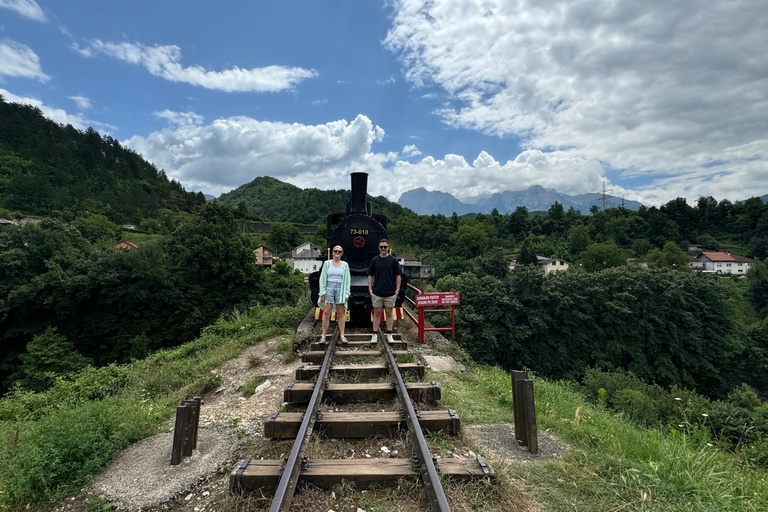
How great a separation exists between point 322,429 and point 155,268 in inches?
1183

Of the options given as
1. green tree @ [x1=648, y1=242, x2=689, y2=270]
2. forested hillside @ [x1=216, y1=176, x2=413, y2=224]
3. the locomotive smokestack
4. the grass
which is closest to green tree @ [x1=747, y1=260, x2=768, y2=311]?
green tree @ [x1=648, y1=242, x2=689, y2=270]

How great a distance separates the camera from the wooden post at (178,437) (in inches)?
132

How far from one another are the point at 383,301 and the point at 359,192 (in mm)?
4214

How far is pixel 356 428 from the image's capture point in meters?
3.61

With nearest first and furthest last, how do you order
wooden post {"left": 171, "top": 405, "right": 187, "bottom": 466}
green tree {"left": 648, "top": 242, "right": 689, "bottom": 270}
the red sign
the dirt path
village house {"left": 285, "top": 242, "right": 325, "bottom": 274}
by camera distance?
the dirt path, wooden post {"left": 171, "top": 405, "right": 187, "bottom": 466}, the red sign, green tree {"left": 648, "top": 242, "right": 689, "bottom": 270}, village house {"left": 285, "top": 242, "right": 325, "bottom": 274}

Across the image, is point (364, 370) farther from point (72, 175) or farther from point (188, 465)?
point (72, 175)

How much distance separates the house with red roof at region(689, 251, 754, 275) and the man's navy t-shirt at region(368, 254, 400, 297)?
8660cm

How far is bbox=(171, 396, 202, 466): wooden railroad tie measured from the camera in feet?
11.1

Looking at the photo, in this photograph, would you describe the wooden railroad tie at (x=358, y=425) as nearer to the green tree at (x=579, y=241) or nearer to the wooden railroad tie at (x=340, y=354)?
the wooden railroad tie at (x=340, y=354)

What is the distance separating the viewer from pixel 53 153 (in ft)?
310

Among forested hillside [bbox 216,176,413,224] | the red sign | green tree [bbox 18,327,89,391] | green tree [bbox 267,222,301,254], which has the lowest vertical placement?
green tree [bbox 18,327,89,391]

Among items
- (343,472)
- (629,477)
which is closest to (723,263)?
(629,477)

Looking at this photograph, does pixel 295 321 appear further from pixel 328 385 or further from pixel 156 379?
pixel 328 385

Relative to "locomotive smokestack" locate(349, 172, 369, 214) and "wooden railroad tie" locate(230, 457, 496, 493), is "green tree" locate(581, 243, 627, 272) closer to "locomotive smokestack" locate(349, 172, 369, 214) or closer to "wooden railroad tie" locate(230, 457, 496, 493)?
"locomotive smokestack" locate(349, 172, 369, 214)
